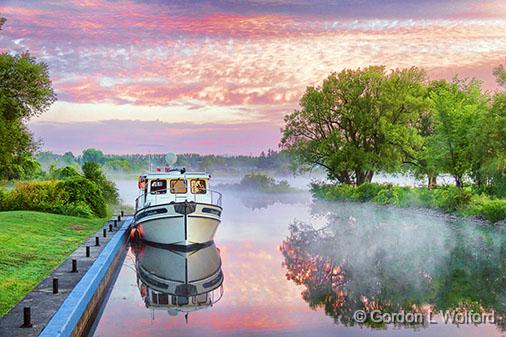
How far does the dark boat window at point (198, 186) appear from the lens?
101 feet

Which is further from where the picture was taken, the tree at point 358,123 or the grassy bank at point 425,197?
the tree at point 358,123

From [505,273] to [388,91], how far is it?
4156cm

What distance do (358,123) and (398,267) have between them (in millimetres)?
39719

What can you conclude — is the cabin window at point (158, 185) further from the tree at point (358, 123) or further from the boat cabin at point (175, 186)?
the tree at point (358, 123)

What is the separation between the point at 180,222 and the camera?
87.3 feet

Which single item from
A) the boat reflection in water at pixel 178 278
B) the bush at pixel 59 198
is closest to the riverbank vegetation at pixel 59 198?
the bush at pixel 59 198

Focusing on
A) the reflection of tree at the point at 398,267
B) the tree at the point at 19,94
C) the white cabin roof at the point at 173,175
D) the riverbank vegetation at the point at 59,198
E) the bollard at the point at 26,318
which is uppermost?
the tree at the point at 19,94

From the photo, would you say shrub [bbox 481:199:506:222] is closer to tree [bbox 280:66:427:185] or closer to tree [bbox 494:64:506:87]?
tree [bbox 494:64:506:87]

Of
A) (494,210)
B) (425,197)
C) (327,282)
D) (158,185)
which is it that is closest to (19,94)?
(158,185)

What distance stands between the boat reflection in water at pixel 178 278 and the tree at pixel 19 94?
810cm

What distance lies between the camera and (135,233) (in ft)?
103

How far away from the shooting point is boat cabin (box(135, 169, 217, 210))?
1180 inches

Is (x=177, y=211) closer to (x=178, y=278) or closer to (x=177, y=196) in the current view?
(x=177, y=196)

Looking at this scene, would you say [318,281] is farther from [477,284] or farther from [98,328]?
[98,328]
